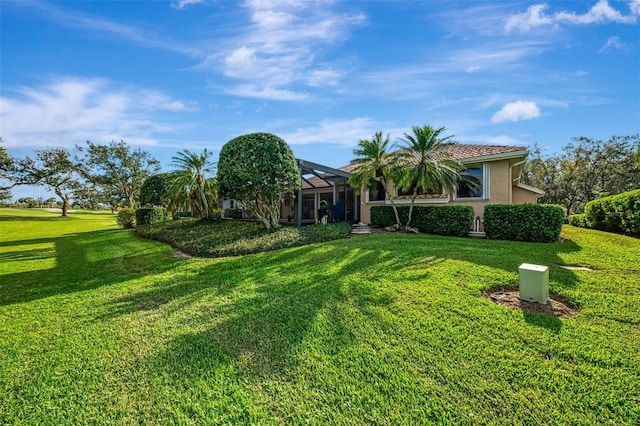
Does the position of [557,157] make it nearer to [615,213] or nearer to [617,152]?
[617,152]

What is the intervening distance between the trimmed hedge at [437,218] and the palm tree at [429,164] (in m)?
0.69

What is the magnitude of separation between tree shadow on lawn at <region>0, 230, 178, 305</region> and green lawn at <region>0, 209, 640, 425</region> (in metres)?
0.15

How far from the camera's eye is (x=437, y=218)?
12.1 m

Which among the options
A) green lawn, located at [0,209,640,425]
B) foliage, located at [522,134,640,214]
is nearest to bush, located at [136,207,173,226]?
green lawn, located at [0,209,640,425]

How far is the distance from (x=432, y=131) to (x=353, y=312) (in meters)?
10.3

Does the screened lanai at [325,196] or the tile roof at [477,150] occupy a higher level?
the tile roof at [477,150]

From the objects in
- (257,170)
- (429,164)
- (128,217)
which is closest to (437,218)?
(429,164)

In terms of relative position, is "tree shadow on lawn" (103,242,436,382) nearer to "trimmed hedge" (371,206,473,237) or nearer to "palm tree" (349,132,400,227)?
"trimmed hedge" (371,206,473,237)

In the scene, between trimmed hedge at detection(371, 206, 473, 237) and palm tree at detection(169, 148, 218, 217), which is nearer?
trimmed hedge at detection(371, 206, 473, 237)

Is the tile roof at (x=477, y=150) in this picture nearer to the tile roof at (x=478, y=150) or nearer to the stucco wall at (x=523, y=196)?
the tile roof at (x=478, y=150)

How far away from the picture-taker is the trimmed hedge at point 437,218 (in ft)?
37.0

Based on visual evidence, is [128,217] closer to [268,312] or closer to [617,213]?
[268,312]

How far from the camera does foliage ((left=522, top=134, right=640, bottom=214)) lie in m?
25.0

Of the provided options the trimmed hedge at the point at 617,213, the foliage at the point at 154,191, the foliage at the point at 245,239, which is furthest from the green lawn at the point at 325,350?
the foliage at the point at 154,191
